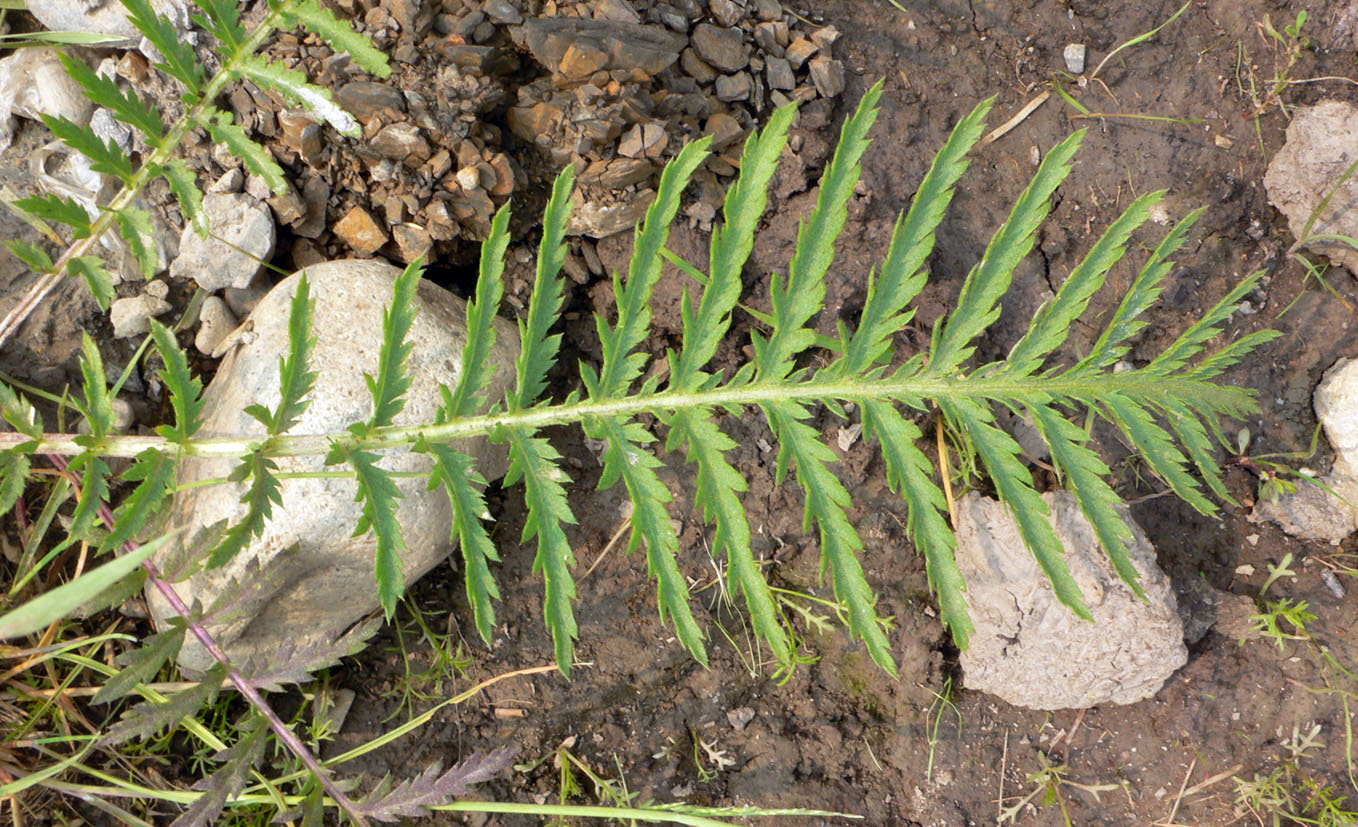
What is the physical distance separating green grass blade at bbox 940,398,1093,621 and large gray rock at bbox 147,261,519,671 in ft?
4.34

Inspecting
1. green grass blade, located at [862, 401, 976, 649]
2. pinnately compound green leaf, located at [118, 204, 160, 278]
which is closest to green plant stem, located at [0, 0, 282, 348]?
pinnately compound green leaf, located at [118, 204, 160, 278]

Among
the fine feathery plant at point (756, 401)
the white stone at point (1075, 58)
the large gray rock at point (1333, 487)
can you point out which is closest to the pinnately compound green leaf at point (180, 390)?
the fine feathery plant at point (756, 401)

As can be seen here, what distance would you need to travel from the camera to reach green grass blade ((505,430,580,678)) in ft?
6.93

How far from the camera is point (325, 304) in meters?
2.62

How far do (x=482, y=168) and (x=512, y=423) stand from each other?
3.09 feet

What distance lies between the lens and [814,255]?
2.16 metres

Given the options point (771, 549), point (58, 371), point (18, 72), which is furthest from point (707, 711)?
point (18, 72)

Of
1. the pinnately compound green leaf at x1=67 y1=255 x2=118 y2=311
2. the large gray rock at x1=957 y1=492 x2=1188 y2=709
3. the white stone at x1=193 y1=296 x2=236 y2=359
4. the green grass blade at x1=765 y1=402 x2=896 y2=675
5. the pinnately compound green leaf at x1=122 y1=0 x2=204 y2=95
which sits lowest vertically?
the large gray rock at x1=957 y1=492 x2=1188 y2=709

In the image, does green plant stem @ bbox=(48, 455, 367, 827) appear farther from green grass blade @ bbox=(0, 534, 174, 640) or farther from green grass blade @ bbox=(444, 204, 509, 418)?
green grass blade @ bbox=(0, 534, 174, 640)

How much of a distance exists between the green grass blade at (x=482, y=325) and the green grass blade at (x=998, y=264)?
106 centimetres

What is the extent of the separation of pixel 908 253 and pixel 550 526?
1.08 m

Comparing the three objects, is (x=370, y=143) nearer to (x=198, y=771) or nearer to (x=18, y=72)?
(x=18, y=72)

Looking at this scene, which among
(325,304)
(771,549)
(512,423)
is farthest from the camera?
(771,549)

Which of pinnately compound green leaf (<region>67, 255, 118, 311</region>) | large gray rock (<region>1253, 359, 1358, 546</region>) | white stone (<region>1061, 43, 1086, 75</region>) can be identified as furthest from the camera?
white stone (<region>1061, 43, 1086, 75</region>)
